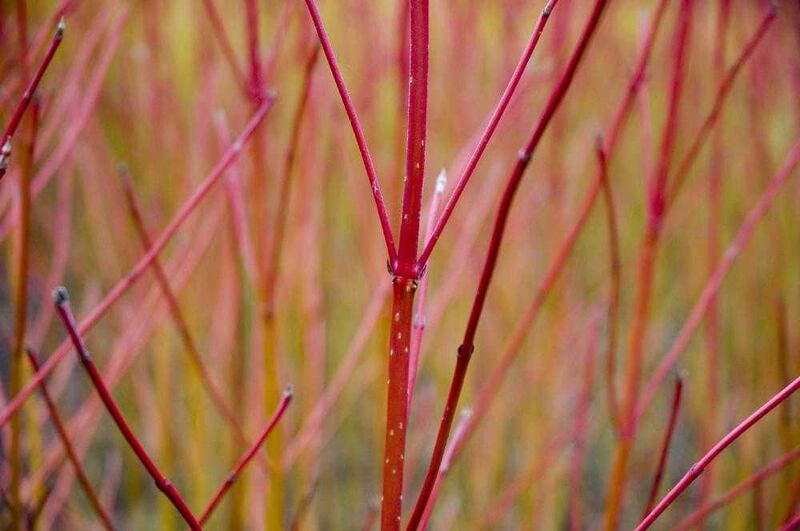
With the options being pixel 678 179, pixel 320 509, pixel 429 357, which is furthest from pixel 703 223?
pixel 678 179

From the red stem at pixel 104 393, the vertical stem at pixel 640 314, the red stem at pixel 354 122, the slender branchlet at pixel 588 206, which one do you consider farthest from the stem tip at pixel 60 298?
the vertical stem at pixel 640 314

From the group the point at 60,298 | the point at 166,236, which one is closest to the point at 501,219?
the point at 60,298

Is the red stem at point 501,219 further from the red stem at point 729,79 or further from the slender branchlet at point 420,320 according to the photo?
the red stem at point 729,79

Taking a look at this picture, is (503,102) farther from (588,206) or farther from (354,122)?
(588,206)

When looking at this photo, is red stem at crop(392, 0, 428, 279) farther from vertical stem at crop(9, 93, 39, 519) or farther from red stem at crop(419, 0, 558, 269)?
vertical stem at crop(9, 93, 39, 519)

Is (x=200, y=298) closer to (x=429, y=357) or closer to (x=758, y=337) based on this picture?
(x=429, y=357)
